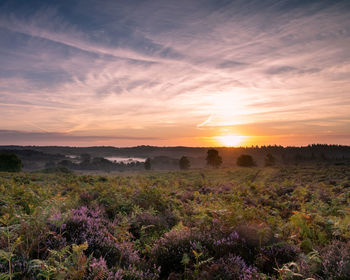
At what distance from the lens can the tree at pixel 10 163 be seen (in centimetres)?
7144

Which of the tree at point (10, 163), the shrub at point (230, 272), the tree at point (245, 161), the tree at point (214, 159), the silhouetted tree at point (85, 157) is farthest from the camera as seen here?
A: the silhouetted tree at point (85, 157)

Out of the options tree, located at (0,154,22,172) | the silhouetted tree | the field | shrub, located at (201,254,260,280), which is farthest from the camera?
the silhouetted tree

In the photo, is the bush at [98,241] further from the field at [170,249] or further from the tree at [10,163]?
the tree at [10,163]

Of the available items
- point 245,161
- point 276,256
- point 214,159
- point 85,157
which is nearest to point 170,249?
point 276,256

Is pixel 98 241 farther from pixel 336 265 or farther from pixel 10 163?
pixel 10 163

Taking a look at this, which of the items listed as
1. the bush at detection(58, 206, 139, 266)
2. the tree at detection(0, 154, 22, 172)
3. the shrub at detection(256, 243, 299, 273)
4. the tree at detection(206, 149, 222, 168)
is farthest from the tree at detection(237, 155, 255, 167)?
the bush at detection(58, 206, 139, 266)

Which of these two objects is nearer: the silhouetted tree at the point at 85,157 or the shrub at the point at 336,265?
the shrub at the point at 336,265

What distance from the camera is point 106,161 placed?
183 metres

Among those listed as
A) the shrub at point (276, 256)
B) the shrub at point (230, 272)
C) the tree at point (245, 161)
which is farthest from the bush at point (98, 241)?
the tree at point (245, 161)

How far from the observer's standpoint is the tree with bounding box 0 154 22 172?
71.4 m

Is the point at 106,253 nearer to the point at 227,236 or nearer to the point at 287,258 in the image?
the point at 227,236

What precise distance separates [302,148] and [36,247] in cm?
20653

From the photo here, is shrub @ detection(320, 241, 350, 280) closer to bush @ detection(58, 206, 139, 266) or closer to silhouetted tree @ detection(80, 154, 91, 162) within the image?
bush @ detection(58, 206, 139, 266)

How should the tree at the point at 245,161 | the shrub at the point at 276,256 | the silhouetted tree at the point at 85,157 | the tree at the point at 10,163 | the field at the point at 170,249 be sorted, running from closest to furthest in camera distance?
the field at the point at 170,249, the shrub at the point at 276,256, the tree at the point at 10,163, the tree at the point at 245,161, the silhouetted tree at the point at 85,157
